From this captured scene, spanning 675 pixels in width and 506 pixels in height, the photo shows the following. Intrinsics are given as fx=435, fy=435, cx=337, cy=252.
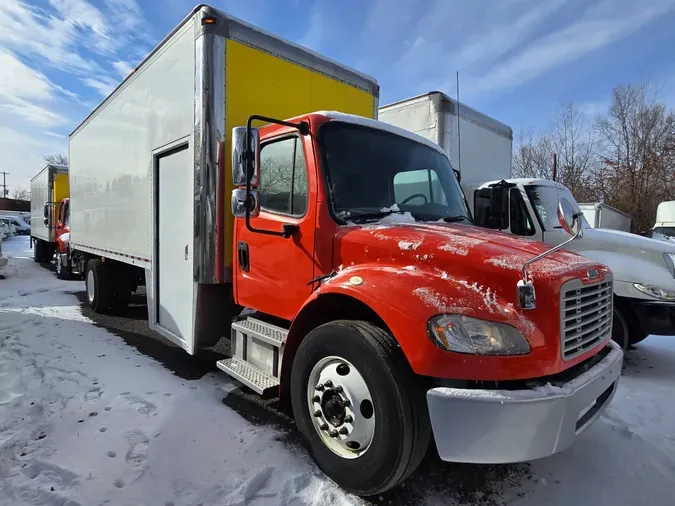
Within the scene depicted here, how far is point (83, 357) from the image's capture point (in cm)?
520

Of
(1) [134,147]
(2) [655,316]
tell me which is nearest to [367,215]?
(2) [655,316]

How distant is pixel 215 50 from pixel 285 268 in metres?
2.20

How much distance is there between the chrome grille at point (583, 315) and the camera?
7.62 ft

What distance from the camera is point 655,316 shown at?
4.93 meters

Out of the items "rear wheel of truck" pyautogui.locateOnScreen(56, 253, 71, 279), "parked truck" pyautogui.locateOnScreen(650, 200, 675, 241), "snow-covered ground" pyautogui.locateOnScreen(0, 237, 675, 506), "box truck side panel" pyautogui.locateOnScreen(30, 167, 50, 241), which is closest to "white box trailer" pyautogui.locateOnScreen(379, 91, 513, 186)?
"snow-covered ground" pyautogui.locateOnScreen(0, 237, 675, 506)

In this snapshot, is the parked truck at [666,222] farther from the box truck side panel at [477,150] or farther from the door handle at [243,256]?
the door handle at [243,256]

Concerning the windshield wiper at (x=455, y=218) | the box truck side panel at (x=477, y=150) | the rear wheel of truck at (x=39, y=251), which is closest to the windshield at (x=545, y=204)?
the box truck side panel at (x=477, y=150)

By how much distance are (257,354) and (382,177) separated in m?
1.80

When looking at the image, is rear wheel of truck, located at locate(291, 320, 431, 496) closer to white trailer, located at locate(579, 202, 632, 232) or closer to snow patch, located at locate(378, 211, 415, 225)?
snow patch, located at locate(378, 211, 415, 225)

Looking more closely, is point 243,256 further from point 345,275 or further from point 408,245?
point 408,245

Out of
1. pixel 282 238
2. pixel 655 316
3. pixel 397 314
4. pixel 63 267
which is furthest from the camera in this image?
pixel 63 267

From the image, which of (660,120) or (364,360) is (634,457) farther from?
(660,120)

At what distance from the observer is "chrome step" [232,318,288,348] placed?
11.3ft

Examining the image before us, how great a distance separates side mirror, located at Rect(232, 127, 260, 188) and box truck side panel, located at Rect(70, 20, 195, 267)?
131cm
